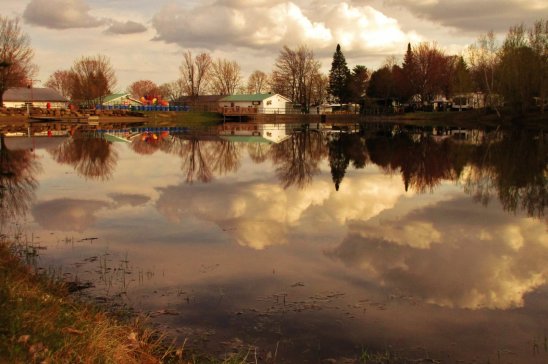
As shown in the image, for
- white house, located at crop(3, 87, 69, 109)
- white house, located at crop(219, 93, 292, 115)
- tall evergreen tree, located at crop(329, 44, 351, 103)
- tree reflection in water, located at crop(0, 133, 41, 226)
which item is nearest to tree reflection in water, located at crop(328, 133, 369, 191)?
tree reflection in water, located at crop(0, 133, 41, 226)

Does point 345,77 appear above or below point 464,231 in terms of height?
above

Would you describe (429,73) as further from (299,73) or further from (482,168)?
(482,168)

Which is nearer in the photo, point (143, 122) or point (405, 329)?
point (405, 329)

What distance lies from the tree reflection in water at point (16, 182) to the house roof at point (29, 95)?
84.4 meters

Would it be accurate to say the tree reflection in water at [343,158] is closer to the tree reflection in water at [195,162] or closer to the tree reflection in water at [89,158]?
the tree reflection in water at [195,162]

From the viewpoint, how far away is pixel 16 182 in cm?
2122

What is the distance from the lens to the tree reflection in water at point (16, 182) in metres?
15.8

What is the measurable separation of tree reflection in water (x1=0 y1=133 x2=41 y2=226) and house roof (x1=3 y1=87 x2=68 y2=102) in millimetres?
84352

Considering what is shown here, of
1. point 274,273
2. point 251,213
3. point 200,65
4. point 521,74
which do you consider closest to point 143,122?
point 200,65

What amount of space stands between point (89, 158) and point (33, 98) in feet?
291

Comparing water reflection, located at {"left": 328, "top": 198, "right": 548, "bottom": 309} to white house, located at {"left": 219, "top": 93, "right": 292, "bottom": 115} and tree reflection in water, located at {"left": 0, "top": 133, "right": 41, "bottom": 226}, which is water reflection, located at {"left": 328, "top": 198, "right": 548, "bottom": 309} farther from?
white house, located at {"left": 219, "top": 93, "right": 292, "bottom": 115}

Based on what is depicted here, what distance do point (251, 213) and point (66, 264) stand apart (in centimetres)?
621

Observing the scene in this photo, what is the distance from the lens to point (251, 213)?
15703mm

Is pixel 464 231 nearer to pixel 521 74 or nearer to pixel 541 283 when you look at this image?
pixel 541 283
